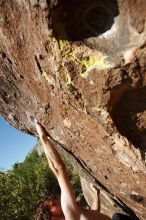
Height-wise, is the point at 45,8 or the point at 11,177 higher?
the point at 11,177

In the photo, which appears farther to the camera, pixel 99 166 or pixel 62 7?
pixel 99 166

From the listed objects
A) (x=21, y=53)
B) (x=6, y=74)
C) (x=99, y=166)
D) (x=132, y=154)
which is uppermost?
(x=6, y=74)

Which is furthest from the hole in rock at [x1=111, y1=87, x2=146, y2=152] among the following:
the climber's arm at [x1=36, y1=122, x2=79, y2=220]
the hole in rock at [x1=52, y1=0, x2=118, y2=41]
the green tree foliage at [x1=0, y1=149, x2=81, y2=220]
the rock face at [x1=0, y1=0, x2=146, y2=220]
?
the green tree foliage at [x1=0, y1=149, x2=81, y2=220]

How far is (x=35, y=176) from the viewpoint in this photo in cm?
2939

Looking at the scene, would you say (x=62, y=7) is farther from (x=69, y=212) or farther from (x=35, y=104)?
(x=69, y=212)

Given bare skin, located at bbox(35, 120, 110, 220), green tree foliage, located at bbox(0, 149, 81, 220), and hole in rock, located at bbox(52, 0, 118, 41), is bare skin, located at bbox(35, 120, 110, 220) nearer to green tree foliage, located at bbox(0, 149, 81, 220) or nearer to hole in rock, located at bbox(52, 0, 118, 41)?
hole in rock, located at bbox(52, 0, 118, 41)

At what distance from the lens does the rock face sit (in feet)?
11.5

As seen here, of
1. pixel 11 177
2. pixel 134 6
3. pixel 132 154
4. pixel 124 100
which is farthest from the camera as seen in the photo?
pixel 11 177

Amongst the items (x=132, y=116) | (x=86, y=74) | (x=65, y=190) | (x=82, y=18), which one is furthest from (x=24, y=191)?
(x=82, y=18)

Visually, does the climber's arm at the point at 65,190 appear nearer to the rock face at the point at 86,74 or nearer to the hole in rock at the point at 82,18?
the rock face at the point at 86,74

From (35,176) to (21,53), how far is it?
26.0 metres

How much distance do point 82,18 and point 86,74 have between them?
1.97 feet

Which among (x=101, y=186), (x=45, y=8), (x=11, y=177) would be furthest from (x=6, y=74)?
(x=11, y=177)

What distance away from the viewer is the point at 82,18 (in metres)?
3.65
